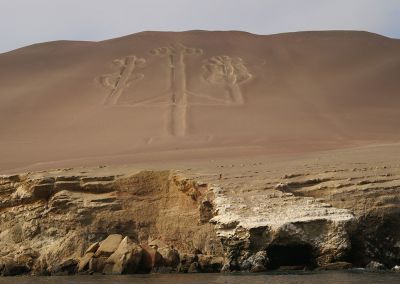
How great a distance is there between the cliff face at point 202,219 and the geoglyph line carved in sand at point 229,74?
26.0 metres

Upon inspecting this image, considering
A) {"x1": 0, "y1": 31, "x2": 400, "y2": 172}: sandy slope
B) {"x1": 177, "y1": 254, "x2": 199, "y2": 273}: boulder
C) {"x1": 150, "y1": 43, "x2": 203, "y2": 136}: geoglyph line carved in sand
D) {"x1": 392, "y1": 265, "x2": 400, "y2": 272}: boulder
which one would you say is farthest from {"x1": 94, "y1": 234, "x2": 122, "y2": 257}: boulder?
{"x1": 150, "y1": 43, "x2": 203, "y2": 136}: geoglyph line carved in sand

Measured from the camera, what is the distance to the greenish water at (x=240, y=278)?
19219 millimetres

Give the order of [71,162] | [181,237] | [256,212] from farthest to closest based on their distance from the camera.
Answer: [71,162] → [181,237] → [256,212]

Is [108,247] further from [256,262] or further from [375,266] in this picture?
[375,266]

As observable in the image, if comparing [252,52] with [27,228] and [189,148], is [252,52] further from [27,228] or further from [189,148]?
[27,228]

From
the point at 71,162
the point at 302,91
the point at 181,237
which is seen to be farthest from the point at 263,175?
the point at 302,91

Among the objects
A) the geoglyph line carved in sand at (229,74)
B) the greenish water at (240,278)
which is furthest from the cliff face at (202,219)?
the geoglyph line carved in sand at (229,74)

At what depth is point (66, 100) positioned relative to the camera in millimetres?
57156

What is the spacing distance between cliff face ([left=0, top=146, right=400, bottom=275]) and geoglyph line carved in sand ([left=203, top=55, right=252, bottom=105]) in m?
26.0

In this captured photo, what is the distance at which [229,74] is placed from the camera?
5928 cm

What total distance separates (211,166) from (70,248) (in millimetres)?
6371

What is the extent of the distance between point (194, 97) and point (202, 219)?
2970cm

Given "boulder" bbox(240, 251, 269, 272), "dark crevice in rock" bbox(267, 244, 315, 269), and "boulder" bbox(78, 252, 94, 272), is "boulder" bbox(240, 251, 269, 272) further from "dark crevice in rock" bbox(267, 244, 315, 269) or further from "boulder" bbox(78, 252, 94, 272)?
"boulder" bbox(78, 252, 94, 272)

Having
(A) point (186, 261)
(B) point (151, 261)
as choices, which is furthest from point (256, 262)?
(B) point (151, 261)
